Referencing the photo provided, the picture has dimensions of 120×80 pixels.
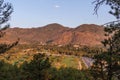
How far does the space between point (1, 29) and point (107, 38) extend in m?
12.6

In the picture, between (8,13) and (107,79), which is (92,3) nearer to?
(107,79)

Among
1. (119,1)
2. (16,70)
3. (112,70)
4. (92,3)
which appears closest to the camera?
(92,3)

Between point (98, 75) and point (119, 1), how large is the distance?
2447 cm

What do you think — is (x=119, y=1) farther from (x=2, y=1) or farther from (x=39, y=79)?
(x=39, y=79)

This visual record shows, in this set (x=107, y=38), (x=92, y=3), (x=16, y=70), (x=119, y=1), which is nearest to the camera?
(x=92, y=3)

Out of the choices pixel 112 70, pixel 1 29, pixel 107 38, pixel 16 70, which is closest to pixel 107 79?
pixel 112 70

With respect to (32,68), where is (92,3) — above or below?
above

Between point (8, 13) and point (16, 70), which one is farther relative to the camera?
point (16, 70)

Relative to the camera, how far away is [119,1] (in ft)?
42.4

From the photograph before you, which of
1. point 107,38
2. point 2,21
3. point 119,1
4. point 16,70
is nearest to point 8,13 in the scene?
point 2,21

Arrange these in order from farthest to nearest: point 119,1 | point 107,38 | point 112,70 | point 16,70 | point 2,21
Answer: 1. point 16,70
2. point 2,21
3. point 107,38
4. point 112,70
5. point 119,1

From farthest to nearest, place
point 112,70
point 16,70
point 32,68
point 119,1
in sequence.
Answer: point 16,70 → point 32,68 → point 112,70 → point 119,1

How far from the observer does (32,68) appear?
51188 mm

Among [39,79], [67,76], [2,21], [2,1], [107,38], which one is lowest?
[67,76]
